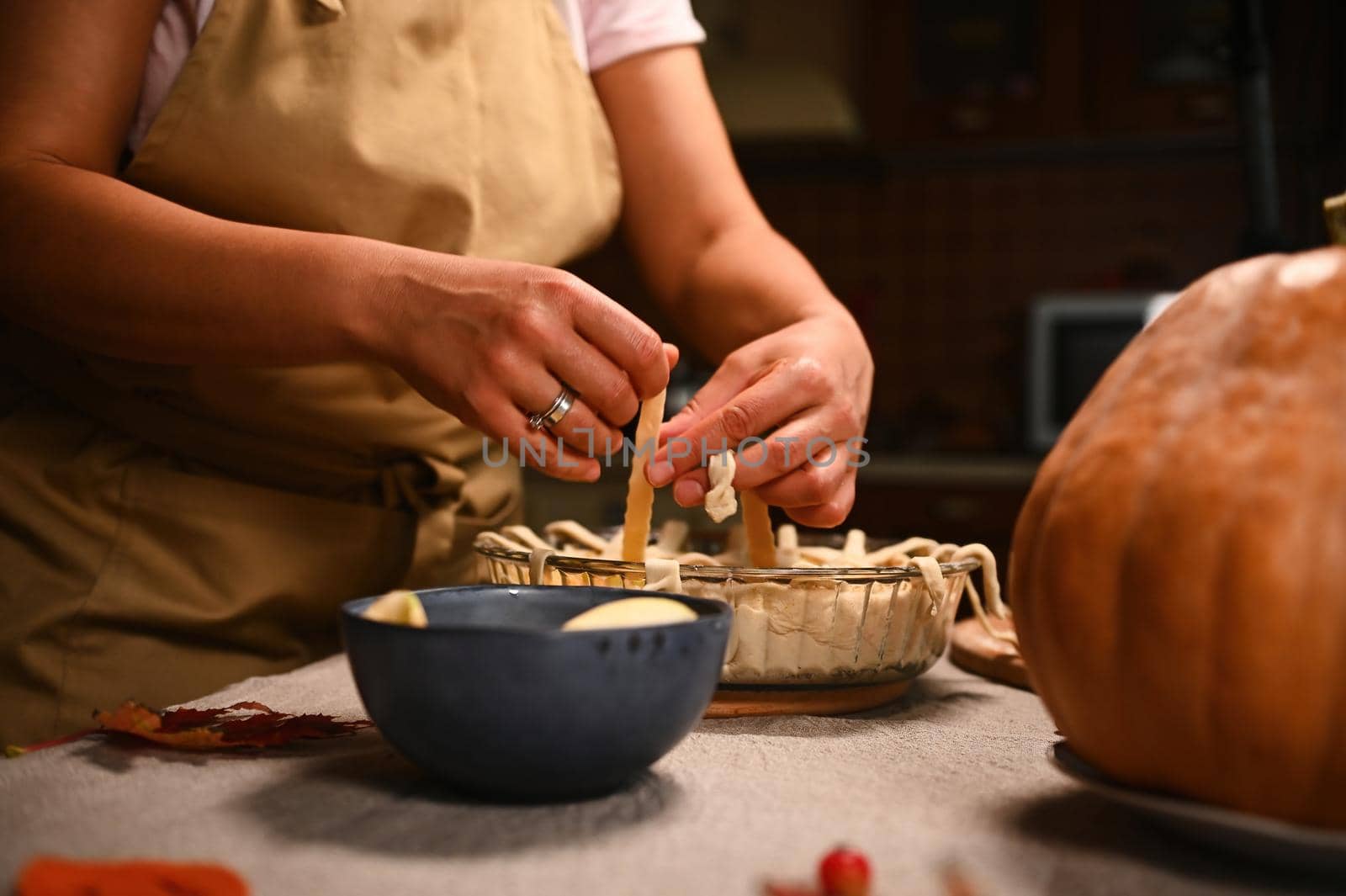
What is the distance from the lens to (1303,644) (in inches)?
14.5

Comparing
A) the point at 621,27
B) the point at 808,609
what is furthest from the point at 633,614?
the point at 621,27

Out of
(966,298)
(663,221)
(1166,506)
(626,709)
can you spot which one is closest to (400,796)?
(626,709)

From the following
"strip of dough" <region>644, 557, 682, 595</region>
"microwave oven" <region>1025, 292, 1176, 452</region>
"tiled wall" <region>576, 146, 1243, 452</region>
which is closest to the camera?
"strip of dough" <region>644, 557, 682, 595</region>

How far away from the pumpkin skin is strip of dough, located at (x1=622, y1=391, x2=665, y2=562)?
0.29 metres

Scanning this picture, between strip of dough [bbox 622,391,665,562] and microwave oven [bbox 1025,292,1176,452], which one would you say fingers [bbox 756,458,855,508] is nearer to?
strip of dough [bbox 622,391,665,562]

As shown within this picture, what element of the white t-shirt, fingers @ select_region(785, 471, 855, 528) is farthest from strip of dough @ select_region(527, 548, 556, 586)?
the white t-shirt

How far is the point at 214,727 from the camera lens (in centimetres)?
56

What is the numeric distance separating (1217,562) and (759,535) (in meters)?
0.40

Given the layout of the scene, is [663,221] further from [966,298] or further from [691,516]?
[966,298]

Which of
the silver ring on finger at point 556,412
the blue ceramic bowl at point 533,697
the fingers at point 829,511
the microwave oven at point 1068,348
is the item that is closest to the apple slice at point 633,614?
the blue ceramic bowl at point 533,697

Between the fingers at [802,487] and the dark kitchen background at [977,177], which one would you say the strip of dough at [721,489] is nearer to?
the fingers at [802,487]

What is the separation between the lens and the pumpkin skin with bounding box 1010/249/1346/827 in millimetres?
371

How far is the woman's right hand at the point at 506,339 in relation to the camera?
0.64 m

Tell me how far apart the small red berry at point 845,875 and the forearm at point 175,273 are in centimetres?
43
